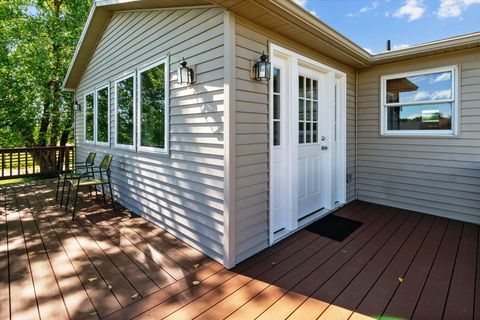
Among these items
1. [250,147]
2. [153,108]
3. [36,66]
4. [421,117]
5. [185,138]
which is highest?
[36,66]

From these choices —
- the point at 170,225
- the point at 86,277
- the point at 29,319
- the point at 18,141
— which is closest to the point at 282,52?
the point at 170,225

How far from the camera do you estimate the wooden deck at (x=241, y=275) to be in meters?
1.91

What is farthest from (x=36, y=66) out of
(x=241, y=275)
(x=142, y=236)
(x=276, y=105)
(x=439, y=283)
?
(x=439, y=283)

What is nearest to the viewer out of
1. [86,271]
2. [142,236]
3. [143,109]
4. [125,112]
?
[86,271]

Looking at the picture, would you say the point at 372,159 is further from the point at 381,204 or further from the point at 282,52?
the point at 282,52

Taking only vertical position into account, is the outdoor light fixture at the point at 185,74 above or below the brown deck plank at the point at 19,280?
above

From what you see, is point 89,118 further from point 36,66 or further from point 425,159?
point 425,159

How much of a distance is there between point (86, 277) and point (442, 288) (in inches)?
118

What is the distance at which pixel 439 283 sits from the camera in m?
2.21

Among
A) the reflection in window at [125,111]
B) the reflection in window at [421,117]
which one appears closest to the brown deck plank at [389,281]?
the reflection in window at [421,117]

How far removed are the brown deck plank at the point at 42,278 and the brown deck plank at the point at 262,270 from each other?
1.07 m

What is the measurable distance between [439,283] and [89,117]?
704cm

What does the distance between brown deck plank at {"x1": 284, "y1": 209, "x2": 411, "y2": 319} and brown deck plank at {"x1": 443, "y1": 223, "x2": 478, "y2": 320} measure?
2.19 ft

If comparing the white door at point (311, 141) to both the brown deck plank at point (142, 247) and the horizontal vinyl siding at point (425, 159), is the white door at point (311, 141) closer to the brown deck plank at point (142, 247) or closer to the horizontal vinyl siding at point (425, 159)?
the horizontal vinyl siding at point (425, 159)
